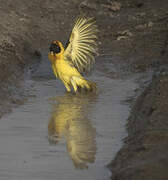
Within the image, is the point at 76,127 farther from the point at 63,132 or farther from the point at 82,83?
the point at 82,83

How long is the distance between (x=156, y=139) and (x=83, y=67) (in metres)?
4.77

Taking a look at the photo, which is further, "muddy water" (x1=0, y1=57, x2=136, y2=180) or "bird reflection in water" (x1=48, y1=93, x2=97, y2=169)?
"bird reflection in water" (x1=48, y1=93, x2=97, y2=169)

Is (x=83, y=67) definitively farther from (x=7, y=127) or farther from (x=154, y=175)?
(x=154, y=175)

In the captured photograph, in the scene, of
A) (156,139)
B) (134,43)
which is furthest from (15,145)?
(134,43)

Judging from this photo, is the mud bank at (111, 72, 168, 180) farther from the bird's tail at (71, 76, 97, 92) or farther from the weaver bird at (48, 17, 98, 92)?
the weaver bird at (48, 17, 98, 92)

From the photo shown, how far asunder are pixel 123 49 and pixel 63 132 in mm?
5262

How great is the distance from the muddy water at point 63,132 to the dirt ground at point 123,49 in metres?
0.24

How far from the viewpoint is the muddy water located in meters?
6.23

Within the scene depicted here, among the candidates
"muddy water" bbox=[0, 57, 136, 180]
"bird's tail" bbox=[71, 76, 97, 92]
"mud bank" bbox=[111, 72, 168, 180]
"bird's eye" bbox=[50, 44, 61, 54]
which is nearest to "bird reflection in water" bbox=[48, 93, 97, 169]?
"muddy water" bbox=[0, 57, 136, 180]

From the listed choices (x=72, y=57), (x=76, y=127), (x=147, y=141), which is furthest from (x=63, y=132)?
(x=72, y=57)

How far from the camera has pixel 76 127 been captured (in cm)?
785

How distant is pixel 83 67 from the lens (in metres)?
10.8

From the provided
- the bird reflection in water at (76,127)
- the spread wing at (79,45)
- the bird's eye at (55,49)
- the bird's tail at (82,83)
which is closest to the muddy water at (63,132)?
the bird reflection in water at (76,127)

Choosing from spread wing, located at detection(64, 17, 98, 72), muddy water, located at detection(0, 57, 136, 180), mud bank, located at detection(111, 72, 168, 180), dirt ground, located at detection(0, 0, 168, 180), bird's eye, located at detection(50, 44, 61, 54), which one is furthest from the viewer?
spread wing, located at detection(64, 17, 98, 72)
